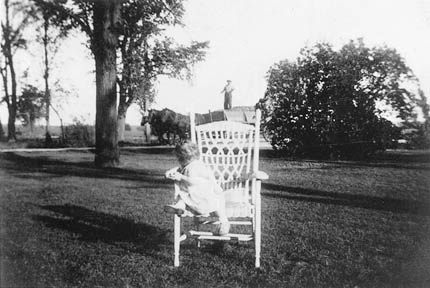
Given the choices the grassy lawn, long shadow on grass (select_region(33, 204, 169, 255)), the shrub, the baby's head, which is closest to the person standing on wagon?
the grassy lawn

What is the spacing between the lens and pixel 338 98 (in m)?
9.79

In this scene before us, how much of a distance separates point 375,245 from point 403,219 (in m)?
1.06

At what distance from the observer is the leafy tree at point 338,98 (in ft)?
31.0

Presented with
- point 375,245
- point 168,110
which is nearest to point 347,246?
point 375,245

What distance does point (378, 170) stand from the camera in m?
8.28

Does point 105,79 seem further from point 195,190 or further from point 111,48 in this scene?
point 195,190

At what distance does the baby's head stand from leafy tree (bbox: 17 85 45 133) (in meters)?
20.5

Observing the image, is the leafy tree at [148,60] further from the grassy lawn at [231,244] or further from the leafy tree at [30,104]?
the grassy lawn at [231,244]

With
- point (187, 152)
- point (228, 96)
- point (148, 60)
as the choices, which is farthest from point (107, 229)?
point (148, 60)

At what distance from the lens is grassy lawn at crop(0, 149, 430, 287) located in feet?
10.1

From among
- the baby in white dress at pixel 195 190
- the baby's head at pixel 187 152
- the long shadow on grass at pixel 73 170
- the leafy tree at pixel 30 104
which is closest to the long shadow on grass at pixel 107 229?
the baby in white dress at pixel 195 190

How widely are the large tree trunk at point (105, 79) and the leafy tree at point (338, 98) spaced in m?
4.07

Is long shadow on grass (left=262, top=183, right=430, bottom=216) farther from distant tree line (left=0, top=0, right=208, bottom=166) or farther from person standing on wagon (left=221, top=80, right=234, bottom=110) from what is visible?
person standing on wagon (left=221, top=80, right=234, bottom=110)

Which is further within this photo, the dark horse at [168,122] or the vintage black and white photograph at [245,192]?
the dark horse at [168,122]
